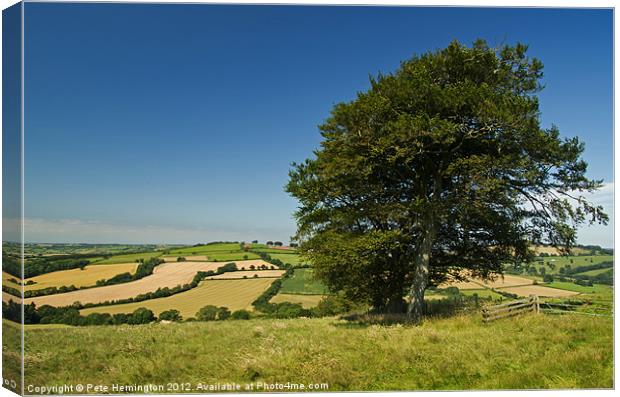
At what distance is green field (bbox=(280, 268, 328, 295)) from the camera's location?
1369cm

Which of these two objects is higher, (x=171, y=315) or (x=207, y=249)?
(x=207, y=249)

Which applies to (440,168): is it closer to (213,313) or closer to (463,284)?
(463,284)

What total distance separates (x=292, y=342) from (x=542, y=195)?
8.59m

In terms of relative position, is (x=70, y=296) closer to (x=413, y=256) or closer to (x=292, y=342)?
(x=292, y=342)

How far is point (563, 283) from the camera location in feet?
37.8

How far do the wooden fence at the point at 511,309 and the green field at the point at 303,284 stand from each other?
624cm

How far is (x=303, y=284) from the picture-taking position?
47.7 ft

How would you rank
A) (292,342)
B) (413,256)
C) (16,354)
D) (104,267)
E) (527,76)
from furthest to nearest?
(413,256)
(527,76)
(104,267)
(292,342)
(16,354)

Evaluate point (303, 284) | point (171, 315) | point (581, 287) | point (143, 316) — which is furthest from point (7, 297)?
point (581, 287)

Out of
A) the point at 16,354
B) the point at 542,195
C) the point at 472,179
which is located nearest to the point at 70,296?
the point at 16,354

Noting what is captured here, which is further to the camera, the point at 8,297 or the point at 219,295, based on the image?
the point at 219,295

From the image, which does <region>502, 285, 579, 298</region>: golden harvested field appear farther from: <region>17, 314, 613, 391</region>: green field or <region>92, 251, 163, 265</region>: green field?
<region>92, 251, 163, 265</region>: green field

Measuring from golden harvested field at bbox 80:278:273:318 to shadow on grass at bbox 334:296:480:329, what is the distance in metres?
2.95

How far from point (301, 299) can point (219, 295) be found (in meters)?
3.47
